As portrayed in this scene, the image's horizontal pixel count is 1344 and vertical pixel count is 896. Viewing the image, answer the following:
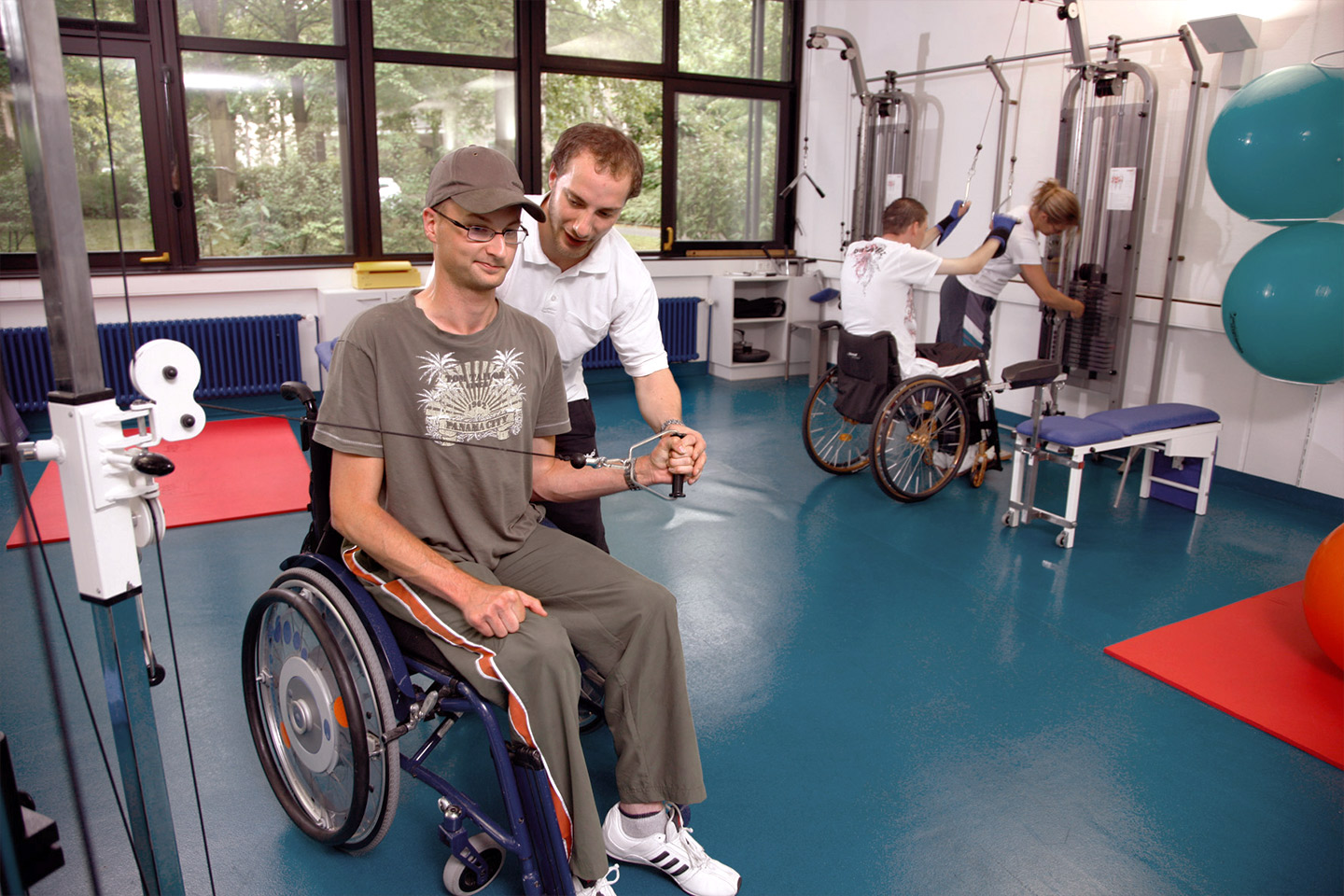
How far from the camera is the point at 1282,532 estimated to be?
3.65 meters

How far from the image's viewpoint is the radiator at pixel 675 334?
6418 mm

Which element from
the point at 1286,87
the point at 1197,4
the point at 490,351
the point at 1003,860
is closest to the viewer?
the point at 490,351

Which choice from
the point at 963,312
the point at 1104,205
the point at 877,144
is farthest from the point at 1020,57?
the point at 963,312

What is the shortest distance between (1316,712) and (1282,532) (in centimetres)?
153

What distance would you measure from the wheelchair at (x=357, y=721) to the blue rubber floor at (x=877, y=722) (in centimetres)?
11

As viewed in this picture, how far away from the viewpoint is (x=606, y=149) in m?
1.82

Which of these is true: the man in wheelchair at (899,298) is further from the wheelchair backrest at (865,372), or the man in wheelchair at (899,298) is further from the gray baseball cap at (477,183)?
the gray baseball cap at (477,183)

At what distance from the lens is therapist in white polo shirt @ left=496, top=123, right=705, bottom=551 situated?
75.2 inches

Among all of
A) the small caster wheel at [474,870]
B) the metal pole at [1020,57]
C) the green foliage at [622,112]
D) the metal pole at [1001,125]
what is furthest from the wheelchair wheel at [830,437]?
the small caster wheel at [474,870]

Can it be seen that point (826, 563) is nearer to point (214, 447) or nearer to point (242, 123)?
point (214, 447)

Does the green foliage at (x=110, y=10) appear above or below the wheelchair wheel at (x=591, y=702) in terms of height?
above

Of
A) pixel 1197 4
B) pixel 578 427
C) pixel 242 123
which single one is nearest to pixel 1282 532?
pixel 1197 4

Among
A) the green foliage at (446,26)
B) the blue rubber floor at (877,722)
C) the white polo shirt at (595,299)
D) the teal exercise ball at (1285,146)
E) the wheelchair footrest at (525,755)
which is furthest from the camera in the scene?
the green foliage at (446,26)

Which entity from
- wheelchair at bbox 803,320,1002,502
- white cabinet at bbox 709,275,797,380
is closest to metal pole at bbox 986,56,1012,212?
wheelchair at bbox 803,320,1002,502
